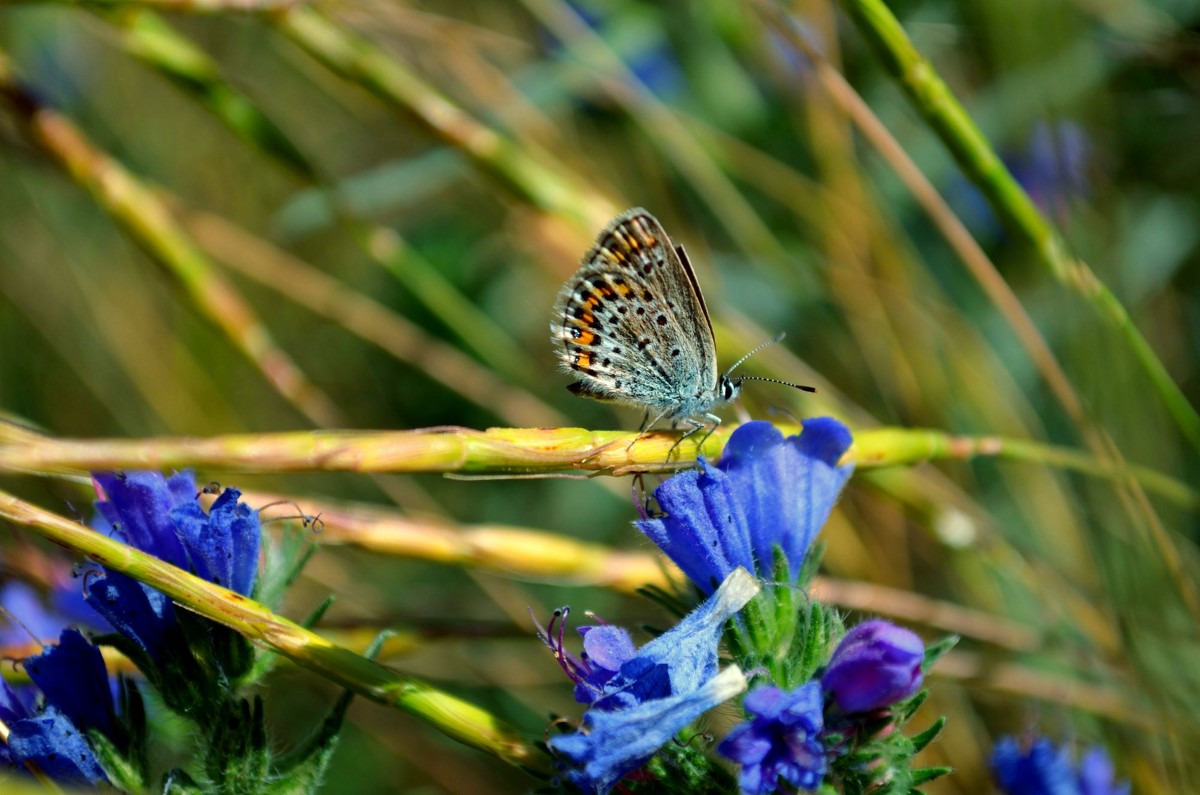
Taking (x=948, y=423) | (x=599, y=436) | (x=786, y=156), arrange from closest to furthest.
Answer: (x=599, y=436) < (x=948, y=423) < (x=786, y=156)

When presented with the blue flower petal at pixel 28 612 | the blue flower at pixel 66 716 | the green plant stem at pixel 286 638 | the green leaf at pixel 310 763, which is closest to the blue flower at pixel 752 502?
the green plant stem at pixel 286 638

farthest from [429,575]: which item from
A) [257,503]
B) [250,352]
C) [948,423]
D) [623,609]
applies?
[257,503]

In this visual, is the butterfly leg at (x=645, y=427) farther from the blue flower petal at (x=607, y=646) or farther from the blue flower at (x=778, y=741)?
the blue flower at (x=778, y=741)

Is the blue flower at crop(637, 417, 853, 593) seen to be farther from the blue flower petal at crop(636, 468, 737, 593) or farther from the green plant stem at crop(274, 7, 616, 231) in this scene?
the green plant stem at crop(274, 7, 616, 231)

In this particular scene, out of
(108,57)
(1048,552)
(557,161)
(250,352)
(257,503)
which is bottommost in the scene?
(257,503)

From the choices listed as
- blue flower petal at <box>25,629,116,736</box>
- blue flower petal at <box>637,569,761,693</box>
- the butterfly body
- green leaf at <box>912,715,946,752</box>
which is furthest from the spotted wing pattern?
blue flower petal at <box>25,629,116,736</box>

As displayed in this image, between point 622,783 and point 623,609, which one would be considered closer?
point 622,783

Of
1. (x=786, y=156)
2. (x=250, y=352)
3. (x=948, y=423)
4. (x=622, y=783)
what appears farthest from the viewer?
(x=786, y=156)

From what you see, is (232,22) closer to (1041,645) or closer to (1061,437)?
(1061,437)

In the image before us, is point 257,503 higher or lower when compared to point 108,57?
lower
